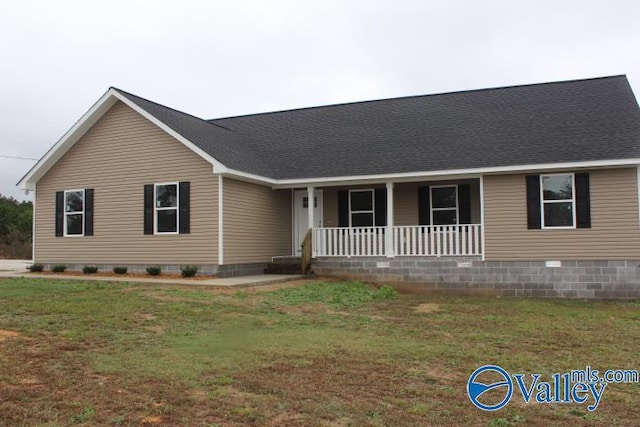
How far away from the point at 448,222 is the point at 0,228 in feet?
109

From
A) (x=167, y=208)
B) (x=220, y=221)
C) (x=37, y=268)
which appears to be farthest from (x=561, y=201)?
(x=37, y=268)

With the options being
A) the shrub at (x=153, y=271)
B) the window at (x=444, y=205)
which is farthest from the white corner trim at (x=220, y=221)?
the window at (x=444, y=205)

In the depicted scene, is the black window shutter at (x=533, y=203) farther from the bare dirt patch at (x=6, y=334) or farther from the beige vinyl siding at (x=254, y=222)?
the bare dirt patch at (x=6, y=334)

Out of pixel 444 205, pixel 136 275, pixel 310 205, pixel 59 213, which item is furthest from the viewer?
pixel 59 213

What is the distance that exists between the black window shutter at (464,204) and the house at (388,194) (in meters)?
0.03

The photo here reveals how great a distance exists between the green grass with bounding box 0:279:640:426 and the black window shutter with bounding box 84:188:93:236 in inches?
219

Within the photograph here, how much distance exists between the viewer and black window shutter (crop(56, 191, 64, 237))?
18.2 m

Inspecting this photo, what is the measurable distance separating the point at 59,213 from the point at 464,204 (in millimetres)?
12732

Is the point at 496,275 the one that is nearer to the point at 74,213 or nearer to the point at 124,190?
the point at 124,190

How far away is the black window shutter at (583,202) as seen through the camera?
1445cm

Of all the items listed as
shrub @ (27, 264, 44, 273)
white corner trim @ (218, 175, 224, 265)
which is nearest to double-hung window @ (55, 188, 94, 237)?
shrub @ (27, 264, 44, 273)

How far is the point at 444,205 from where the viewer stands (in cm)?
1706

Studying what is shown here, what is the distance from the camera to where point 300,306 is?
37.6 feet

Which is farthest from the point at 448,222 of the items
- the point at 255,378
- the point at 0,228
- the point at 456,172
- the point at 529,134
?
the point at 0,228
